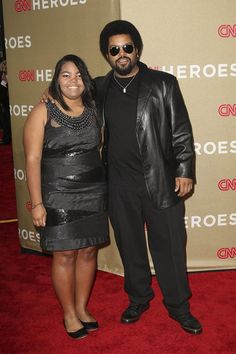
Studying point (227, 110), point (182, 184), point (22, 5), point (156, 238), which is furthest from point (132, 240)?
point (22, 5)

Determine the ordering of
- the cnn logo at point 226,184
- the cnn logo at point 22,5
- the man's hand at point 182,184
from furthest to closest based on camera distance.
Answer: the cnn logo at point 22,5
the cnn logo at point 226,184
the man's hand at point 182,184

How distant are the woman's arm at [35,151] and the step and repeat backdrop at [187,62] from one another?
1096 millimetres

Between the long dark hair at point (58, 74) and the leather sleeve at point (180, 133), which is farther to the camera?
the leather sleeve at point (180, 133)

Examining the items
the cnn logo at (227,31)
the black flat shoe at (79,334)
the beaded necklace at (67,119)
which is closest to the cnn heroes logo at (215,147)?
the cnn logo at (227,31)

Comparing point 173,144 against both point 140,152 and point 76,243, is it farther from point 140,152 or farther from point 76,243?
point 76,243

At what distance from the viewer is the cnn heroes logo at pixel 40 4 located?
10.9 feet

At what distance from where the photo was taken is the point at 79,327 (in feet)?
8.79

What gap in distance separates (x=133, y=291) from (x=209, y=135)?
1.30 meters

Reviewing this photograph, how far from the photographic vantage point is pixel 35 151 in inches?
92.7

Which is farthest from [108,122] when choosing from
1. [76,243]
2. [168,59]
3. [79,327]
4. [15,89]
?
[15,89]

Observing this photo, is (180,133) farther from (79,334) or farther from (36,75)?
(36,75)

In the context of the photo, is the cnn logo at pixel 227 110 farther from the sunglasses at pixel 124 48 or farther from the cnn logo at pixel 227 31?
the sunglasses at pixel 124 48

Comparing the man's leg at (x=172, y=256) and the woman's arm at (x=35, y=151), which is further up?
the woman's arm at (x=35, y=151)

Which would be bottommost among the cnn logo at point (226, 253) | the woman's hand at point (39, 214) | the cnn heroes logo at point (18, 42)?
the cnn logo at point (226, 253)
